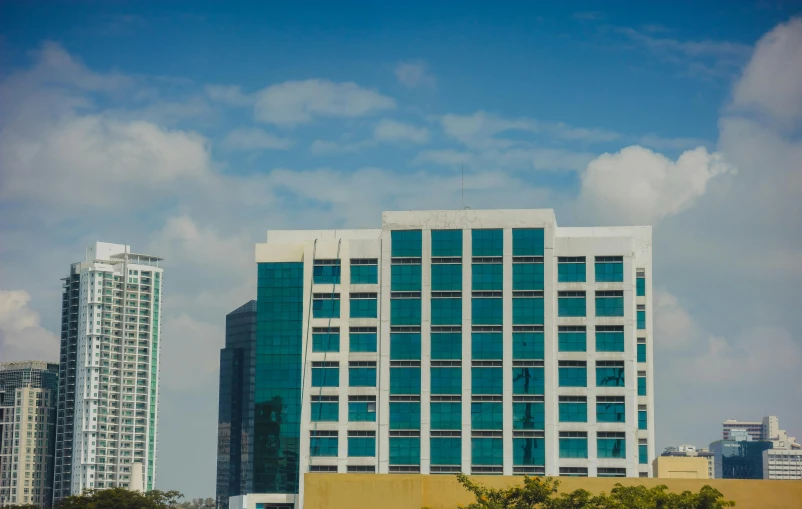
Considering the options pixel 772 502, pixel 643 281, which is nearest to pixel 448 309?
pixel 643 281

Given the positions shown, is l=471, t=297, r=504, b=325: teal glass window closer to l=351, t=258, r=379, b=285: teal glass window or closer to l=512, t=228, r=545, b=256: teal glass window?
l=512, t=228, r=545, b=256: teal glass window

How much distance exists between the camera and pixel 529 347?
141m

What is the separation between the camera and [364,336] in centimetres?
14338

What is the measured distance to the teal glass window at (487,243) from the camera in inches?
5635

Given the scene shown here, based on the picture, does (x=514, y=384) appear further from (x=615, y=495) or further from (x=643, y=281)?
(x=615, y=495)

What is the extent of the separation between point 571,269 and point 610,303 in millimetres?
5762

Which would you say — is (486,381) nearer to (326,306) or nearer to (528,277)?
(528,277)

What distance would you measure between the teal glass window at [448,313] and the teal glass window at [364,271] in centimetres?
810

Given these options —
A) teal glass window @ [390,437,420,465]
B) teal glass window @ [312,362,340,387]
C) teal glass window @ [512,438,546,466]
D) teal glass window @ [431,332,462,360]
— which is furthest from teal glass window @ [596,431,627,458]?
teal glass window @ [312,362,340,387]

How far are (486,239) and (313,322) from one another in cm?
2188

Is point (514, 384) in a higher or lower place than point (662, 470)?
higher

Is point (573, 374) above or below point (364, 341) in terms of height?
below

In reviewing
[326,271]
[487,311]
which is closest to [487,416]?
[487,311]

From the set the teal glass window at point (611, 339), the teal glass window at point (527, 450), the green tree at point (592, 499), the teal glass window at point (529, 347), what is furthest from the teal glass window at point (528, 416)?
the green tree at point (592, 499)
